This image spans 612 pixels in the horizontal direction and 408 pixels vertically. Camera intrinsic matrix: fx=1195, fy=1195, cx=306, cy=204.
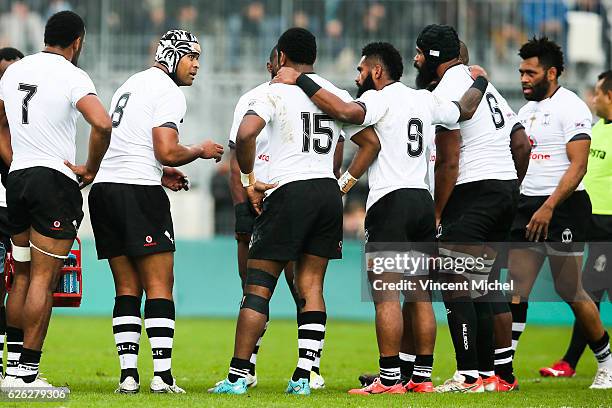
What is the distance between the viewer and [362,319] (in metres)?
20.4

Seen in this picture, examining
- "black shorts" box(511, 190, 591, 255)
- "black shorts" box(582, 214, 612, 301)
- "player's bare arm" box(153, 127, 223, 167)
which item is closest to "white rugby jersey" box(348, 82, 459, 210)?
"player's bare arm" box(153, 127, 223, 167)

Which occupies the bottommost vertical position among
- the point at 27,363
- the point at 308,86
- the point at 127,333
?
the point at 27,363

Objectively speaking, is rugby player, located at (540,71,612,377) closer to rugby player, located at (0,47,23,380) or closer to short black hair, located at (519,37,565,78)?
short black hair, located at (519,37,565,78)

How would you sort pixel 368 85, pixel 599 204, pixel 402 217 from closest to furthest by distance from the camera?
1. pixel 402 217
2. pixel 368 85
3. pixel 599 204

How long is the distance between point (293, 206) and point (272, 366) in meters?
3.85

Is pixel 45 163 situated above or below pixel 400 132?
below

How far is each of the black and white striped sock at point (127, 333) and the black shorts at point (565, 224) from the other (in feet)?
12.8

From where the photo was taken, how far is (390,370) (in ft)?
31.0

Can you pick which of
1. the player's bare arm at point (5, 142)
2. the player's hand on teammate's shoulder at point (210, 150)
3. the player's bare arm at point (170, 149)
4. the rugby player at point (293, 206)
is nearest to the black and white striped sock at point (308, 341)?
the rugby player at point (293, 206)

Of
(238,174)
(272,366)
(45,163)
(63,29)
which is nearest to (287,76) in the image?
(238,174)

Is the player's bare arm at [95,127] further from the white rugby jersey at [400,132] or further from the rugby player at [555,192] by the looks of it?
the rugby player at [555,192]

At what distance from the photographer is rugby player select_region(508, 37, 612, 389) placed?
11.0m

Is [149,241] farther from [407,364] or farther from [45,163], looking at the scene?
[407,364]

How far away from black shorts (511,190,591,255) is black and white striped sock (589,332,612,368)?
33.9 inches
